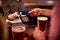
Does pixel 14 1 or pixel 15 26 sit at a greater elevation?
pixel 14 1

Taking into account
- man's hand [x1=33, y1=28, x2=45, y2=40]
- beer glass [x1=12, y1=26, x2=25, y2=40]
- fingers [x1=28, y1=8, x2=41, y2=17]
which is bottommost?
man's hand [x1=33, y1=28, x2=45, y2=40]

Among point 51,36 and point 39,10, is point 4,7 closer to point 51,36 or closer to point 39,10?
point 39,10

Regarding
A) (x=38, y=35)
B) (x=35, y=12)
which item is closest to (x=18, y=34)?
(x=38, y=35)

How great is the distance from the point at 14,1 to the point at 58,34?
598mm

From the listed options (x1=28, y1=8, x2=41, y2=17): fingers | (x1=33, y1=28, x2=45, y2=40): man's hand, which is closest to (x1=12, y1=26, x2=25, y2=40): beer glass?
(x1=33, y1=28, x2=45, y2=40): man's hand

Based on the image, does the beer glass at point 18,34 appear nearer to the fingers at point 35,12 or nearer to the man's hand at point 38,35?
the man's hand at point 38,35

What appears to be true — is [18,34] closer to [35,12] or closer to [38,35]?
[38,35]

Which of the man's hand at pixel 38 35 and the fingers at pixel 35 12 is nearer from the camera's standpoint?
the man's hand at pixel 38 35

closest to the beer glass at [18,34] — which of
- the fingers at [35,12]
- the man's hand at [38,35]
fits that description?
the man's hand at [38,35]

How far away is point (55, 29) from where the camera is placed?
45 cm

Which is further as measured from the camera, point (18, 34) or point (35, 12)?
point (35, 12)

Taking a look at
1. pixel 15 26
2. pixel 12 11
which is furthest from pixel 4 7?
pixel 15 26

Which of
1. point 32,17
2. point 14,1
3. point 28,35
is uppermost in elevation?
point 14,1

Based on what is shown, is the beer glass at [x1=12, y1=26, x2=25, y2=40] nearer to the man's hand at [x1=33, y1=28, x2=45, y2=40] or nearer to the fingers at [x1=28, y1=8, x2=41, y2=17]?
the man's hand at [x1=33, y1=28, x2=45, y2=40]
